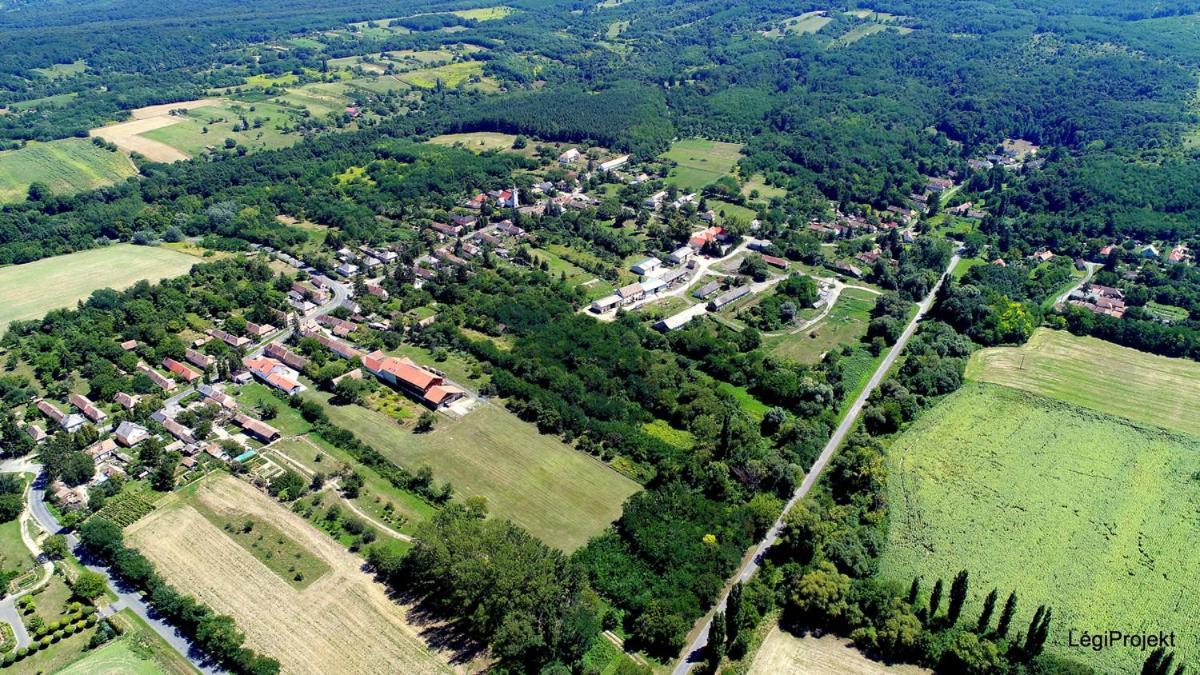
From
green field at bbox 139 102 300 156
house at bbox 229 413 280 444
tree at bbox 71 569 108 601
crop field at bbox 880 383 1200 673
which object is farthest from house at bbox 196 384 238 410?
green field at bbox 139 102 300 156

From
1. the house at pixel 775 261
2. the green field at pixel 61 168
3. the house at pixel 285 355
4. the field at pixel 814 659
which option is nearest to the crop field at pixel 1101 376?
the house at pixel 775 261

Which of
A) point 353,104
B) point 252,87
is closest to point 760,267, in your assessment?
point 353,104

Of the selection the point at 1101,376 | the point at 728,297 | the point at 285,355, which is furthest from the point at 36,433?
the point at 1101,376

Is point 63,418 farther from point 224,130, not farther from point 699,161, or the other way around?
point 699,161

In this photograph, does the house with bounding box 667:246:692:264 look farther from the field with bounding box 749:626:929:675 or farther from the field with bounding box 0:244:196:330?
the field with bounding box 0:244:196:330

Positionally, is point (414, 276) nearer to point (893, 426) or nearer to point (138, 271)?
point (138, 271)
